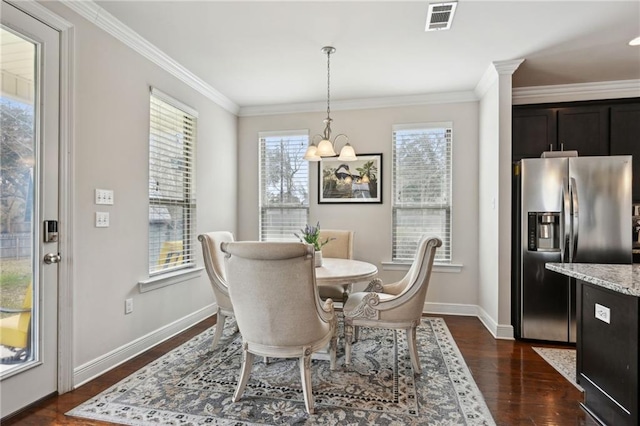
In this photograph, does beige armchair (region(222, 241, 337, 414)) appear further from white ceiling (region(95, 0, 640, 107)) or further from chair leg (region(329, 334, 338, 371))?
white ceiling (region(95, 0, 640, 107))

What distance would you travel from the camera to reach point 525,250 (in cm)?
331

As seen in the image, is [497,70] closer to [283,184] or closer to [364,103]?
[364,103]

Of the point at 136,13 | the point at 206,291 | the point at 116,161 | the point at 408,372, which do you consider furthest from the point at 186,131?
the point at 408,372

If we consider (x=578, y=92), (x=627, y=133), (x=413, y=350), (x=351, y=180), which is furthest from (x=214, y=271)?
(x=627, y=133)

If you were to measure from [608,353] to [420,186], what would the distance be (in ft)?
8.82

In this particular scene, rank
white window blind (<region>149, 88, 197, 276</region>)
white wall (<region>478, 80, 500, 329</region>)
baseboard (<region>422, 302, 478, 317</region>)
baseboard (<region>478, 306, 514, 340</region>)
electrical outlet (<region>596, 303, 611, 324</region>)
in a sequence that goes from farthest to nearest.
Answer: baseboard (<region>422, 302, 478, 317</region>) → white wall (<region>478, 80, 500, 329</region>) → baseboard (<region>478, 306, 514, 340</region>) → white window blind (<region>149, 88, 197, 276</region>) → electrical outlet (<region>596, 303, 611, 324</region>)

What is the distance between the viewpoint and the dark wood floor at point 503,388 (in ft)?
6.62

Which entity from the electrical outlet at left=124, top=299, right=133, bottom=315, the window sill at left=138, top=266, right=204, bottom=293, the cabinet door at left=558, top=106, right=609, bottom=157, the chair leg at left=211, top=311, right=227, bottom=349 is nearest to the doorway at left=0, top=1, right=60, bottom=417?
the electrical outlet at left=124, top=299, right=133, bottom=315

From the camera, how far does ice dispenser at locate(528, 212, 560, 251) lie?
3248 millimetres

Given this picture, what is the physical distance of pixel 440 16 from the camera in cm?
250

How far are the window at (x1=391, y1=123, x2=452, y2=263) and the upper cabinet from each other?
794mm

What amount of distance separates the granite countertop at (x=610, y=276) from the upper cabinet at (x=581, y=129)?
1.96 metres

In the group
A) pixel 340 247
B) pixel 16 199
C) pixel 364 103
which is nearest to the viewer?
pixel 16 199

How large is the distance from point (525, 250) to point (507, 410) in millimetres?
1669
